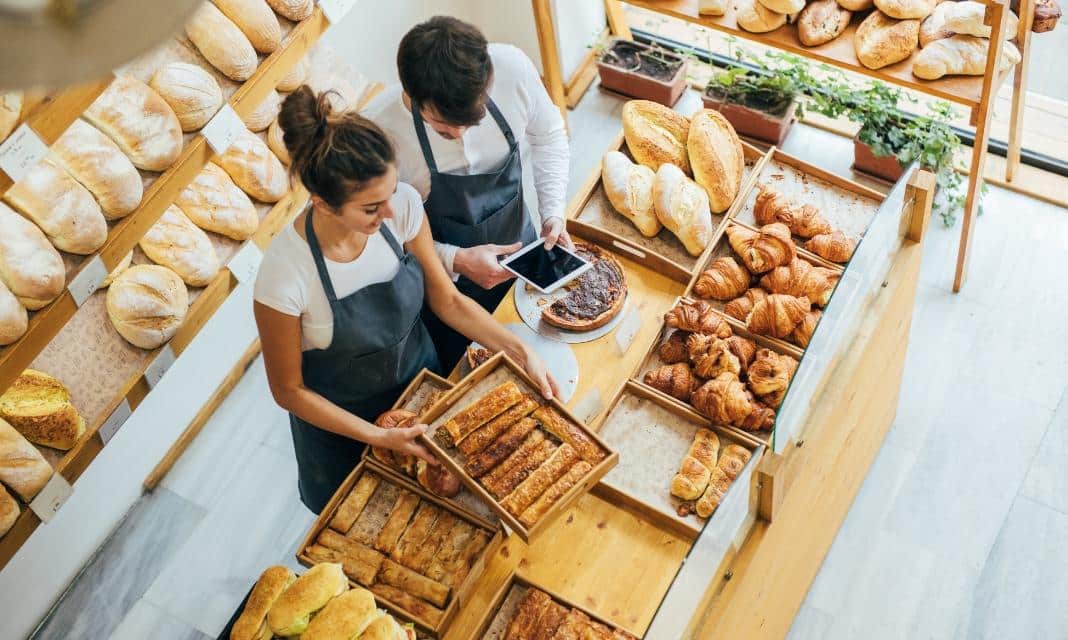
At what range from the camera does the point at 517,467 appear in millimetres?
2180

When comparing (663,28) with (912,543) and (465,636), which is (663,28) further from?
(465,636)

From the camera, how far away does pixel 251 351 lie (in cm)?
390

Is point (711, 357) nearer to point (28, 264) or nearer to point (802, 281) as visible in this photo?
point (802, 281)

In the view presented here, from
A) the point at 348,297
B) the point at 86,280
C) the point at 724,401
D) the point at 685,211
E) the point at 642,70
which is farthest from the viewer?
the point at 642,70

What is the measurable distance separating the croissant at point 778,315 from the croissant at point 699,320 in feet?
0.27

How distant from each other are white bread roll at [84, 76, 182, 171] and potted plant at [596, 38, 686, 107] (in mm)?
2450

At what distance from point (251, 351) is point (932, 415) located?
2651 millimetres

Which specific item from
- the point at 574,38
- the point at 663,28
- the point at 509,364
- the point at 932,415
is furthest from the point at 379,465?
the point at 663,28

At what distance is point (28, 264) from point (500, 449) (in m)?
1.25

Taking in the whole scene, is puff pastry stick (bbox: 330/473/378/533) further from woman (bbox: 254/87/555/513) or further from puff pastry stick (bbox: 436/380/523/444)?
puff pastry stick (bbox: 436/380/523/444)

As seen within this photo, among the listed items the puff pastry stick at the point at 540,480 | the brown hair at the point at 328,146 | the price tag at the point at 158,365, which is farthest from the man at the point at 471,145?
the price tag at the point at 158,365

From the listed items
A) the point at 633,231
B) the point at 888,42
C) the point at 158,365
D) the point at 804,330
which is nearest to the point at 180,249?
the point at 158,365

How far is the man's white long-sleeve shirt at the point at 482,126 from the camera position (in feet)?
8.23

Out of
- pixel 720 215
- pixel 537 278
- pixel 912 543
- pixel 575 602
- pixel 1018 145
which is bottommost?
pixel 575 602
